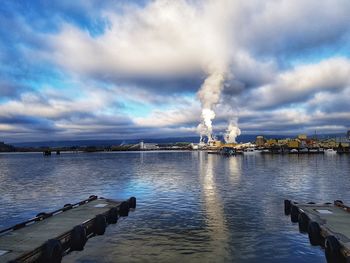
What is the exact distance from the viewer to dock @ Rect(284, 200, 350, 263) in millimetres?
21359

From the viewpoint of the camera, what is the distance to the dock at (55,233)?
20.0 m

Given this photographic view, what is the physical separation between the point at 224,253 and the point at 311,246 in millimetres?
7128

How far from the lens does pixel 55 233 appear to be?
24.6m

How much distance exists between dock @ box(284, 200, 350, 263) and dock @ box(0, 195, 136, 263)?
16715mm

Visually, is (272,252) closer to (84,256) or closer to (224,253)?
(224,253)

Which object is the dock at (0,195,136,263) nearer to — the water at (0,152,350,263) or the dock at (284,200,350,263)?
the water at (0,152,350,263)

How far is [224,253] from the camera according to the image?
2369 centimetres

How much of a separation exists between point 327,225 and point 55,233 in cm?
2070

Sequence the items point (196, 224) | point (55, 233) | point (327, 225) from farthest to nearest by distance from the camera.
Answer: point (196, 224), point (327, 225), point (55, 233)

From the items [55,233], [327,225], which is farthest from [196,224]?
[55,233]

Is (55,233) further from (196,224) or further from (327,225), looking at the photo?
(327,225)

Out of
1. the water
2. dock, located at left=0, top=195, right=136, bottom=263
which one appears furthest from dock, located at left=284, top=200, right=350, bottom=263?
dock, located at left=0, top=195, right=136, bottom=263

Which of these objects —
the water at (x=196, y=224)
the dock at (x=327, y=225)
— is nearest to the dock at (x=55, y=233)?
the water at (x=196, y=224)

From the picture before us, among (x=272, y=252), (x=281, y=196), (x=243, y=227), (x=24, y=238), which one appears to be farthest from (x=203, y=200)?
(x=24, y=238)
